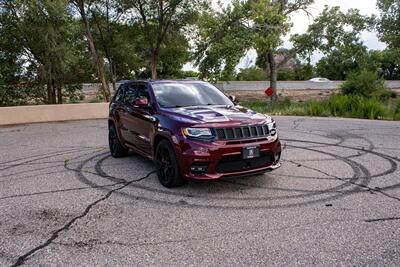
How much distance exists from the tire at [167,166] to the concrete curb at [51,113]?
12.3 metres

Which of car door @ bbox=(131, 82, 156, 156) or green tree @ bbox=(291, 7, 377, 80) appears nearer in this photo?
car door @ bbox=(131, 82, 156, 156)

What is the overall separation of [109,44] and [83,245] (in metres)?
23.3

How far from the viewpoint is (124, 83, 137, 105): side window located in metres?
7.51

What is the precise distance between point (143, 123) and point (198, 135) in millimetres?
1620

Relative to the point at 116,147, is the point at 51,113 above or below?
above

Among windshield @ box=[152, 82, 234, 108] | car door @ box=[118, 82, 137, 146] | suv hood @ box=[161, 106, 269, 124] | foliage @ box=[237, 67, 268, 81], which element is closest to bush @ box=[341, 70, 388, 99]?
windshield @ box=[152, 82, 234, 108]

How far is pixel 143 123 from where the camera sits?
21.8 ft

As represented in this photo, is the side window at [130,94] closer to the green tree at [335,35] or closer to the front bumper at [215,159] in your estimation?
the front bumper at [215,159]

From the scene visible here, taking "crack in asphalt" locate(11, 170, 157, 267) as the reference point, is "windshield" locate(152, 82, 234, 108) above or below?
above

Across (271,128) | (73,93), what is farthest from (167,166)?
(73,93)

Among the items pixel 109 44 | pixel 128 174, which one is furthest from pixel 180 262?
pixel 109 44

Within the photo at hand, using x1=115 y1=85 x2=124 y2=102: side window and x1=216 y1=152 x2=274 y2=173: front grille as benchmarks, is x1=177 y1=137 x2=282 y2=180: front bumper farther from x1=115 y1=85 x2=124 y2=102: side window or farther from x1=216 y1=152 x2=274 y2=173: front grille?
x1=115 y1=85 x2=124 y2=102: side window

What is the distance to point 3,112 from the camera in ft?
52.0

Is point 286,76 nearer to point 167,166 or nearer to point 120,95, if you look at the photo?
point 120,95
